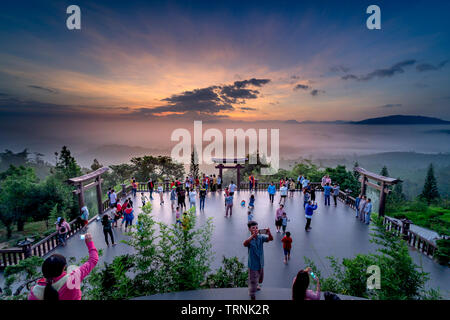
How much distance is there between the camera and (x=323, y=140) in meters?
40.0

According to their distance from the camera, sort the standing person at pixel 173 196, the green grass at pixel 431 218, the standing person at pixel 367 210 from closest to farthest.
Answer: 1. the standing person at pixel 367 210
2. the standing person at pixel 173 196
3. the green grass at pixel 431 218

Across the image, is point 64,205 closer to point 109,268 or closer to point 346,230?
point 109,268

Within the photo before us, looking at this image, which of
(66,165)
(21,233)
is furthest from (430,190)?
(66,165)

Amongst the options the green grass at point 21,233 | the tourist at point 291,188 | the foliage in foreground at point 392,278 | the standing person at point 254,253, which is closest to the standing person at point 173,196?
the tourist at point 291,188

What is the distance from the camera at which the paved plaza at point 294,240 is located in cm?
654

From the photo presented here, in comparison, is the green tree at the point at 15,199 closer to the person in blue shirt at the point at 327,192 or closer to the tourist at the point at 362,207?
the person in blue shirt at the point at 327,192

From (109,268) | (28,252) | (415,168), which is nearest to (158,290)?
(109,268)

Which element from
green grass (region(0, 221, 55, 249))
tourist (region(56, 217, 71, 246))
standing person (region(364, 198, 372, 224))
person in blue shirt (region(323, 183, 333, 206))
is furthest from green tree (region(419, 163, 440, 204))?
green grass (region(0, 221, 55, 249))

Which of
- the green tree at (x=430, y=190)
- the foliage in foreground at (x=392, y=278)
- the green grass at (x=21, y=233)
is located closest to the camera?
the foliage in foreground at (x=392, y=278)

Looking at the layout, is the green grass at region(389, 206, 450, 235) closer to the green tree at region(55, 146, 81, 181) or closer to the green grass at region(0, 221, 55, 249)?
the green grass at region(0, 221, 55, 249)

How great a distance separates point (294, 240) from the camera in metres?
8.34

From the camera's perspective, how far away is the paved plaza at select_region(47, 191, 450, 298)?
6.54 metres

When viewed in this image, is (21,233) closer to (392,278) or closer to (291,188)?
(291,188)
